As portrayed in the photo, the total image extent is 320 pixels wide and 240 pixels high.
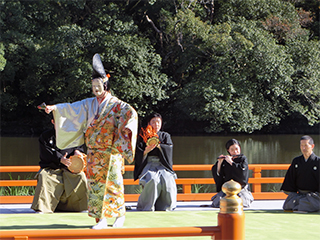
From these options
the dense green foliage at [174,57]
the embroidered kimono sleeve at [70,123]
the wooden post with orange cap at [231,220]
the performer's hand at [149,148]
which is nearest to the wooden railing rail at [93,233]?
the wooden post with orange cap at [231,220]

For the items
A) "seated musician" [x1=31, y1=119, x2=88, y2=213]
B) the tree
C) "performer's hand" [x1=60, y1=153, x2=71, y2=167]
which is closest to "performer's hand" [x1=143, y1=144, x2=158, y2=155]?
"seated musician" [x1=31, y1=119, x2=88, y2=213]

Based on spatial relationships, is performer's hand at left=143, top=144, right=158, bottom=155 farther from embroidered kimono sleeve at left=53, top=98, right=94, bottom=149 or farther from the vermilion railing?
embroidered kimono sleeve at left=53, top=98, right=94, bottom=149

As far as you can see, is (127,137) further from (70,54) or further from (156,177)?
(70,54)

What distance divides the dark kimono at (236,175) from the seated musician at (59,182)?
161 centimetres

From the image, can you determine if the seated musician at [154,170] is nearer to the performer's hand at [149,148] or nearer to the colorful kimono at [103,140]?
the performer's hand at [149,148]

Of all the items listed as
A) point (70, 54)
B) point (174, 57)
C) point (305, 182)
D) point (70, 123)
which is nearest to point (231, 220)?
point (70, 123)

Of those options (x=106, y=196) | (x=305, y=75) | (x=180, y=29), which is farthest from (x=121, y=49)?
(x=106, y=196)

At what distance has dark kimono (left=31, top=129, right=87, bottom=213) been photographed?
481 cm

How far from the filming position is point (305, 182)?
16.5 feet

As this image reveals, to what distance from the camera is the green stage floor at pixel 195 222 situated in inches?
147

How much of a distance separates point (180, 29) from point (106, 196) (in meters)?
16.2

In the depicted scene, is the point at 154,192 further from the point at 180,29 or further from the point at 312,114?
the point at 312,114

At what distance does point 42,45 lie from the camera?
19.5 m

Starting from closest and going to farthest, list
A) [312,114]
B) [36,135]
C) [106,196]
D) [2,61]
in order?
1. [106,196]
2. [2,61]
3. [312,114]
4. [36,135]
